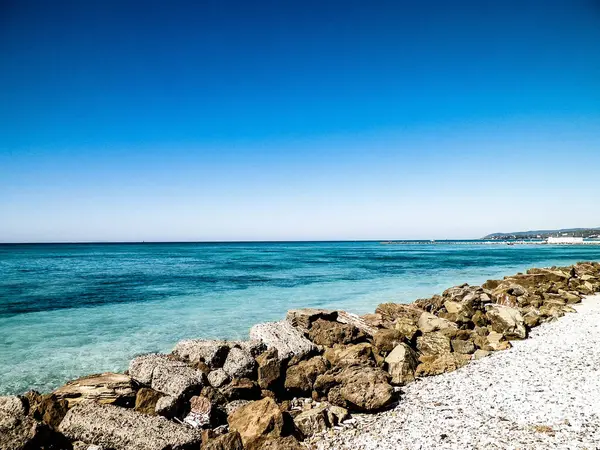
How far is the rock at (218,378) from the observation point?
773cm

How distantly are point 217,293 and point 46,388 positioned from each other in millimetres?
16051

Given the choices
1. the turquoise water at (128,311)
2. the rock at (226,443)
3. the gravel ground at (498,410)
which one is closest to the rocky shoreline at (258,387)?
the rock at (226,443)

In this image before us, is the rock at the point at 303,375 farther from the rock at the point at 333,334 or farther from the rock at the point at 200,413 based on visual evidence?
the rock at the point at 200,413

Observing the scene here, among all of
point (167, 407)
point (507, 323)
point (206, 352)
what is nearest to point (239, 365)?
point (206, 352)

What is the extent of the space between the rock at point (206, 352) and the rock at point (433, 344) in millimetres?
5753

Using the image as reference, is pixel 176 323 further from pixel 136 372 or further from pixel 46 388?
pixel 136 372

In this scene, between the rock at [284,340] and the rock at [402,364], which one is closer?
the rock at [402,364]

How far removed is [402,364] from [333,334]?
225 centimetres

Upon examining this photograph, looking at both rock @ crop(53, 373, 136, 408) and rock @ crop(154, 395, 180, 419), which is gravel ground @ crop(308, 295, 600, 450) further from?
rock @ crop(53, 373, 136, 408)

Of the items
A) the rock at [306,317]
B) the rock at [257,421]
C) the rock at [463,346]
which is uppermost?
the rock at [306,317]

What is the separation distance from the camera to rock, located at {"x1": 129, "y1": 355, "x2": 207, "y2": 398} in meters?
7.06

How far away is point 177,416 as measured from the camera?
21.9ft

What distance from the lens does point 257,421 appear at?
611 centimetres

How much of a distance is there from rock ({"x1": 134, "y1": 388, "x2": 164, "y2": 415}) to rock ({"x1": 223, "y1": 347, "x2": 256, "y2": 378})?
5.41 ft
